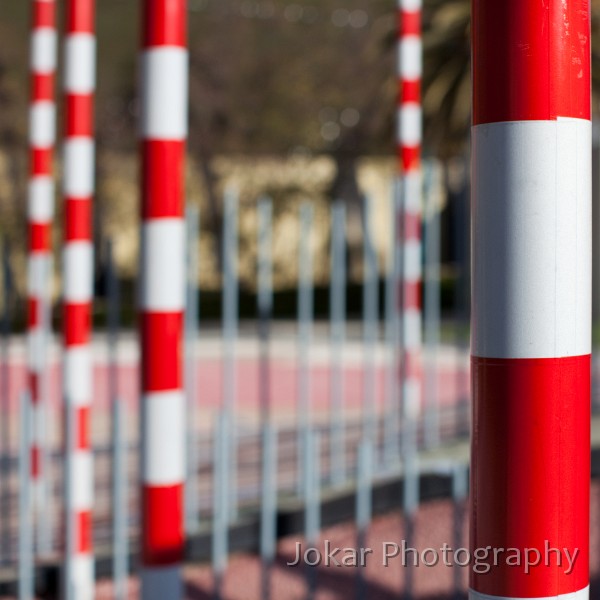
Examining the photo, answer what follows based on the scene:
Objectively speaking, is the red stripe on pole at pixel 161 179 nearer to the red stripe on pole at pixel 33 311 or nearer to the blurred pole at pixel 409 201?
the blurred pole at pixel 409 201

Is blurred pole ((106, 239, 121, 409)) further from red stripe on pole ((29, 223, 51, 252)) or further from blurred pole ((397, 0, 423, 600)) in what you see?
blurred pole ((397, 0, 423, 600))

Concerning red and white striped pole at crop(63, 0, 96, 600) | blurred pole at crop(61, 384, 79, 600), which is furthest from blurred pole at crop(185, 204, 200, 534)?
blurred pole at crop(61, 384, 79, 600)

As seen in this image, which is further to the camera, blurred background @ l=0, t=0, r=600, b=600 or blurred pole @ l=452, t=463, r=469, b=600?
blurred background @ l=0, t=0, r=600, b=600

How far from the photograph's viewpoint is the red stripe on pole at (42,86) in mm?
4446

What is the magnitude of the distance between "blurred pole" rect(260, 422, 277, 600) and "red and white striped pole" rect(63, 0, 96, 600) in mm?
457

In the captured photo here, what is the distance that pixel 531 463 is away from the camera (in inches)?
52.9

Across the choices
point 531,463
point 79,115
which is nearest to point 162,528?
point 531,463

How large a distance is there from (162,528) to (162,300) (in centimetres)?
39

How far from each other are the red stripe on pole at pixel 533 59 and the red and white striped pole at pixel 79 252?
199 cm

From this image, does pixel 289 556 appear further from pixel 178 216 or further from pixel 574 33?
pixel 574 33

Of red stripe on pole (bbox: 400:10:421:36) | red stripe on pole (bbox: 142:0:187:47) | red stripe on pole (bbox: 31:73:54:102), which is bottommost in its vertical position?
red stripe on pole (bbox: 142:0:187:47)

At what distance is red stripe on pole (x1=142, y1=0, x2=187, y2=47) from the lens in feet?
6.64

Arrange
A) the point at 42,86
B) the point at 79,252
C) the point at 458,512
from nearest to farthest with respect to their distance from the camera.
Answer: the point at 458,512, the point at 79,252, the point at 42,86

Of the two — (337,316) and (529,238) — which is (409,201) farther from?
(529,238)
